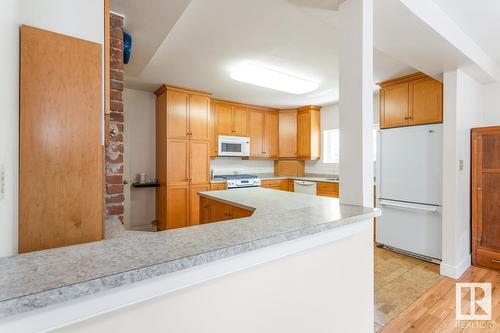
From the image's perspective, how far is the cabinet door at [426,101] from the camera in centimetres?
290

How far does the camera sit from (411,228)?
3088 mm

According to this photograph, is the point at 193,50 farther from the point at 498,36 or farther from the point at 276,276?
the point at 498,36

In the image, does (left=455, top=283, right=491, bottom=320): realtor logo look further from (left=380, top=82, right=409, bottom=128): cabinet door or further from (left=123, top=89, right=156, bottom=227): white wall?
(left=123, top=89, right=156, bottom=227): white wall

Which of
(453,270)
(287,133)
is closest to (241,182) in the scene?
(287,133)

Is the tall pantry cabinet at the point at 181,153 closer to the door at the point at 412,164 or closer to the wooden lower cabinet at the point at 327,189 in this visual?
the wooden lower cabinet at the point at 327,189

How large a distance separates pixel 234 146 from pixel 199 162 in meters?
0.91

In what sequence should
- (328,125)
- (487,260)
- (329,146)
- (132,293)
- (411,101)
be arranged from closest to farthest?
(132,293), (487,260), (411,101), (328,125), (329,146)

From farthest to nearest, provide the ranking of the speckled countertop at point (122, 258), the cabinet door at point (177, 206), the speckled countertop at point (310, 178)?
the speckled countertop at point (310, 178), the cabinet door at point (177, 206), the speckled countertop at point (122, 258)

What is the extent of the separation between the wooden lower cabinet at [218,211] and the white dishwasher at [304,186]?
8.70 ft

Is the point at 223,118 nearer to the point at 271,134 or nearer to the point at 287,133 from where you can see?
the point at 271,134

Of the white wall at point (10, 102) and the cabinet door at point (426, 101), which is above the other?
the cabinet door at point (426, 101)

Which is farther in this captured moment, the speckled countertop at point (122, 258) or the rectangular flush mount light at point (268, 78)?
the rectangular flush mount light at point (268, 78)

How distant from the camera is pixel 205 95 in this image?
13.3 ft

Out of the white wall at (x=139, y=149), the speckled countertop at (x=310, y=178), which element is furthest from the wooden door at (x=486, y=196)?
the white wall at (x=139, y=149)
